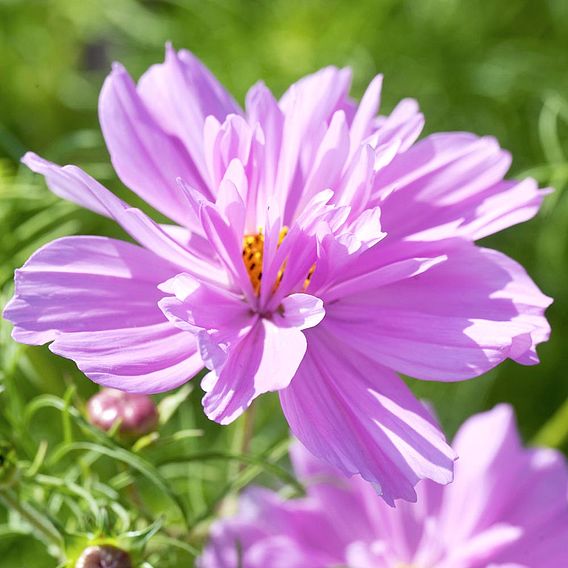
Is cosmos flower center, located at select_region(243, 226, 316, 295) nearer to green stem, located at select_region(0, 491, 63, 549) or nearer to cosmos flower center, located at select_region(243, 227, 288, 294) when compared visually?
cosmos flower center, located at select_region(243, 227, 288, 294)

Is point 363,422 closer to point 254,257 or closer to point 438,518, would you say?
point 254,257

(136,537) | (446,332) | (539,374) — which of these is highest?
(446,332)

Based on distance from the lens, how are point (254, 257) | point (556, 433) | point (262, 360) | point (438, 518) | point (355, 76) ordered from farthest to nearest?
point (355, 76), point (556, 433), point (438, 518), point (254, 257), point (262, 360)

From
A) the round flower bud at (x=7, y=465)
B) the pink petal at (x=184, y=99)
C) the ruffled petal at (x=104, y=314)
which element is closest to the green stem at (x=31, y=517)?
the round flower bud at (x=7, y=465)

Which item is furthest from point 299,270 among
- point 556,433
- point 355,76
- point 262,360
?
point 355,76

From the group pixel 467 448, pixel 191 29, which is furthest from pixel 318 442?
pixel 191 29

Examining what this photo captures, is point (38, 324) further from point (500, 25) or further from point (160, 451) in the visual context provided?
point (500, 25)
